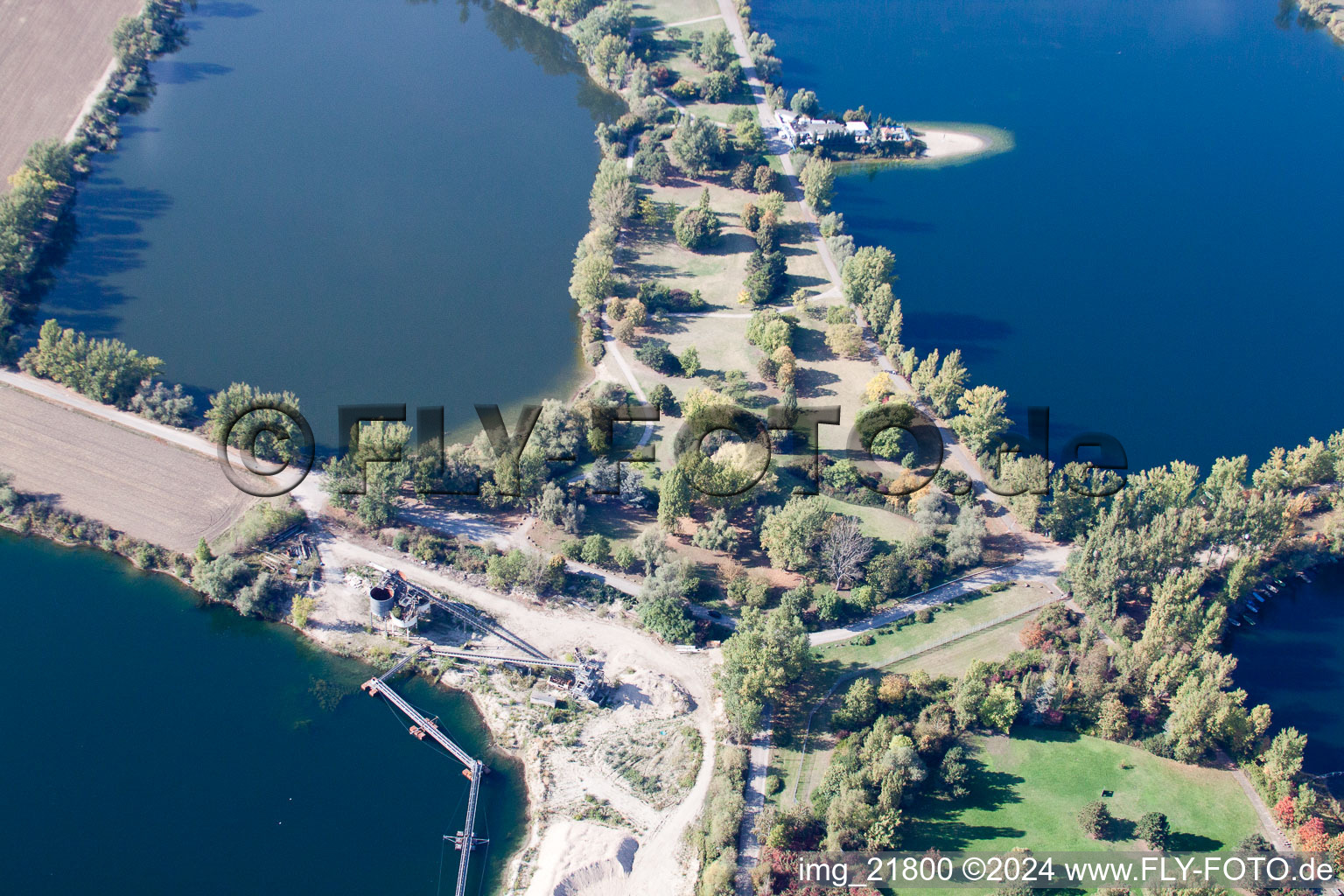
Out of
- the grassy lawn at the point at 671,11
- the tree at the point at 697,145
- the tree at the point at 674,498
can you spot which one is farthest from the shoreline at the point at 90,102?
the tree at the point at 674,498

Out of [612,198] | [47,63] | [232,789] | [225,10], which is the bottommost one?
[232,789]

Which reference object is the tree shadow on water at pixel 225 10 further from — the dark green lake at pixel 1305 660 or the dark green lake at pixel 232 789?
the dark green lake at pixel 1305 660

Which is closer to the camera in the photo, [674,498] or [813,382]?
[674,498]

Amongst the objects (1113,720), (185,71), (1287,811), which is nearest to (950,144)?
(1113,720)

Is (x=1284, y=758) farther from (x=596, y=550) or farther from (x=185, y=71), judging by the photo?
(x=185, y=71)

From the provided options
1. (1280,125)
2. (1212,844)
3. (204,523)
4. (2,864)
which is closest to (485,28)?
(204,523)

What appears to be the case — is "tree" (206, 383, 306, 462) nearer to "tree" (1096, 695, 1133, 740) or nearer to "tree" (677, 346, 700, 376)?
"tree" (677, 346, 700, 376)

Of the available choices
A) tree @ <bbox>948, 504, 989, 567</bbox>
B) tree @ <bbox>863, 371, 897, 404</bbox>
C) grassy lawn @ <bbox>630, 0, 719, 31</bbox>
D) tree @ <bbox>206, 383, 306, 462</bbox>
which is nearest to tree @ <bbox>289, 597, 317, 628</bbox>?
tree @ <bbox>206, 383, 306, 462</bbox>
